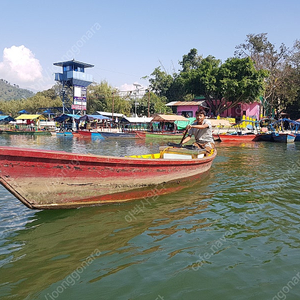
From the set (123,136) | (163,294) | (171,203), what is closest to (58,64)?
(123,136)

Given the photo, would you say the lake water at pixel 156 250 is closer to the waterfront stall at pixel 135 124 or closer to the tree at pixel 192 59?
the waterfront stall at pixel 135 124

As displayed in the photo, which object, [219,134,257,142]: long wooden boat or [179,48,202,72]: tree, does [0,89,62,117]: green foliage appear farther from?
[219,134,257,142]: long wooden boat

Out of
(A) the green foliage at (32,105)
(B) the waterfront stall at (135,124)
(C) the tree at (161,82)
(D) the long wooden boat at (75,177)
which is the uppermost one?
(C) the tree at (161,82)

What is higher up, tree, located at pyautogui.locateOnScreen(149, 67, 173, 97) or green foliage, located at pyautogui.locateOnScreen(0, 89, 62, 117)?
tree, located at pyautogui.locateOnScreen(149, 67, 173, 97)

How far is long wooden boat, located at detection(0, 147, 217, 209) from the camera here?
460 centimetres

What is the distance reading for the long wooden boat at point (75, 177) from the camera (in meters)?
4.60

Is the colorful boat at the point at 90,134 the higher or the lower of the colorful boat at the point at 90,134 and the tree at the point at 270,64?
the lower

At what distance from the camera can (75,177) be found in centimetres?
513

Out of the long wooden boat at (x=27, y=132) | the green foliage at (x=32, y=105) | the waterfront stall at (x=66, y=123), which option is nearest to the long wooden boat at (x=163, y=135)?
the waterfront stall at (x=66, y=123)

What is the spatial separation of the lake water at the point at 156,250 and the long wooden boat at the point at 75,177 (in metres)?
0.32

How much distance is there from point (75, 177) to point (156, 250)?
209cm

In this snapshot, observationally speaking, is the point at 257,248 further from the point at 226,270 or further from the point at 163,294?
the point at 163,294

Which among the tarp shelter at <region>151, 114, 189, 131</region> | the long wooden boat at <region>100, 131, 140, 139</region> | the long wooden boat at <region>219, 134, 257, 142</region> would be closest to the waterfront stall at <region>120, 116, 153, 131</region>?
the tarp shelter at <region>151, 114, 189, 131</region>

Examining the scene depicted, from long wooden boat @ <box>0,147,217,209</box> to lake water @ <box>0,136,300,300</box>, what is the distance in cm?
32
